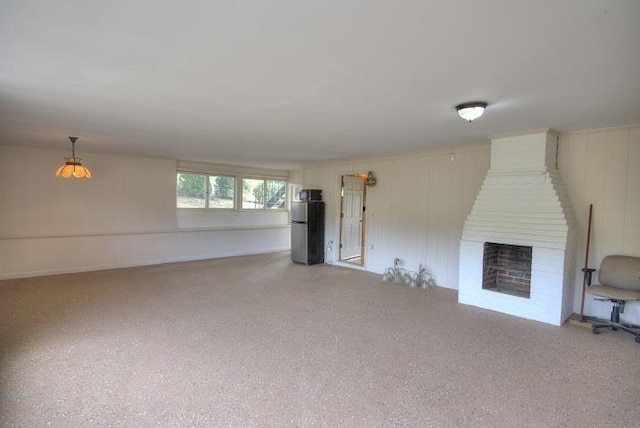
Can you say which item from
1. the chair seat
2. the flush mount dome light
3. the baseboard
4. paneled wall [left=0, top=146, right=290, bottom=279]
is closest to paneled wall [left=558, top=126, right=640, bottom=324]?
the chair seat

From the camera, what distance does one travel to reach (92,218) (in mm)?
6125

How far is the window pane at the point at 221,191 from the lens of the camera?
777 cm

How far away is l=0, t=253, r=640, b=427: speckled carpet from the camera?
2111 mm

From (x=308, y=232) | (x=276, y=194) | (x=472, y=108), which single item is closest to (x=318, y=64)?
(x=472, y=108)

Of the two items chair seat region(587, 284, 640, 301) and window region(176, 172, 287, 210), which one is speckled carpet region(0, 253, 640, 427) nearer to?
chair seat region(587, 284, 640, 301)

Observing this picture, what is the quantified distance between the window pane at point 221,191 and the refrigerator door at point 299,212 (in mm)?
1837

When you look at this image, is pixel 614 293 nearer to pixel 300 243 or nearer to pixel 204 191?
pixel 300 243

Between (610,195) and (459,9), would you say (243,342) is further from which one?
(610,195)

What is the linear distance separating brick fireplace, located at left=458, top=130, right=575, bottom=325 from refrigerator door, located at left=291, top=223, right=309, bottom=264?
335 centimetres

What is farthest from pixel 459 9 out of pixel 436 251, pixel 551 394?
pixel 436 251

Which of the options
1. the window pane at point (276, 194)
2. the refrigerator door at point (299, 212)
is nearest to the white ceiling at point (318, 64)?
the refrigerator door at point (299, 212)

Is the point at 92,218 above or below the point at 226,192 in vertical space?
below

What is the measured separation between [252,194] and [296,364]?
6251 millimetres

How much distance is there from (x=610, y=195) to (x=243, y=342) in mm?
4389
